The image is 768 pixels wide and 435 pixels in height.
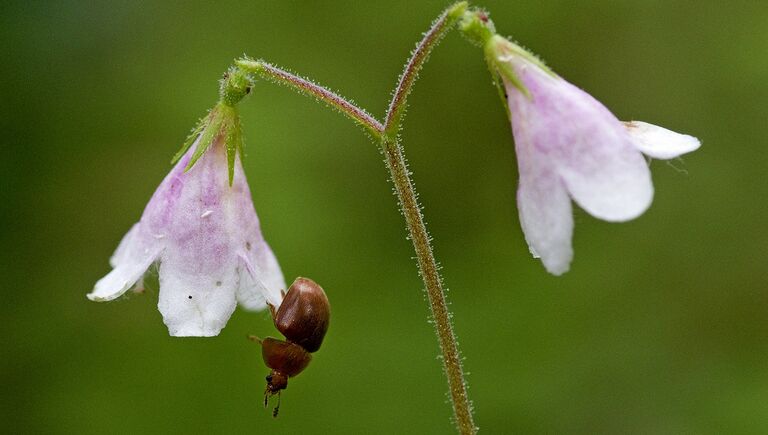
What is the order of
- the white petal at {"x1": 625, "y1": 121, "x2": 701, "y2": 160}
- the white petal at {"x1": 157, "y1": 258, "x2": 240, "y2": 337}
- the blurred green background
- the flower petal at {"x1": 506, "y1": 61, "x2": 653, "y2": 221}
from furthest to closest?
the blurred green background, the white petal at {"x1": 157, "y1": 258, "x2": 240, "y2": 337}, the white petal at {"x1": 625, "y1": 121, "x2": 701, "y2": 160}, the flower petal at {"x1": 506, "y1": 61, "x2": 653, "y2": 221}

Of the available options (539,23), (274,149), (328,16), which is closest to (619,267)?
(539,23)

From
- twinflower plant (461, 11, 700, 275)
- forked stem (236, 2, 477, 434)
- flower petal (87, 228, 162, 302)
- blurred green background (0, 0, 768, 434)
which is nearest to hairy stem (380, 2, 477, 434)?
forked stem (236, 2, 477, 434)

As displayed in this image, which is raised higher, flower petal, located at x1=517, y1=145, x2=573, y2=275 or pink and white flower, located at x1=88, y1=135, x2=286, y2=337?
pink and white flower, located at x1=88, y1=135, x2=286, y2=337

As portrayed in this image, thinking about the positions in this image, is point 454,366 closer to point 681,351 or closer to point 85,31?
point 681,351

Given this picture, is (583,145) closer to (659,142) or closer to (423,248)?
(659,142)

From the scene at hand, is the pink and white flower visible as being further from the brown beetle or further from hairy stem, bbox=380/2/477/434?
hairy stem, bbox=380/2/477/434

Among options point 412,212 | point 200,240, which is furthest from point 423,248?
point 200,240
